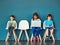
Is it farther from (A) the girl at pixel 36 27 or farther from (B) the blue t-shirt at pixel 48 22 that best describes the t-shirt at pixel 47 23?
(A) the girl at pixel 36 27

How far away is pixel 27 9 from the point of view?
742 centimetres

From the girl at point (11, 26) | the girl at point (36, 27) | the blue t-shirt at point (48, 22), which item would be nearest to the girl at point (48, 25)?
the blue t-shirt at point (48, 22)

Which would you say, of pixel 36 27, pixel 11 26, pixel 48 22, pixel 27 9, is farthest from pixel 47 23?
pixel 11 26

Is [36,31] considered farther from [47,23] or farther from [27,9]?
[27,9]

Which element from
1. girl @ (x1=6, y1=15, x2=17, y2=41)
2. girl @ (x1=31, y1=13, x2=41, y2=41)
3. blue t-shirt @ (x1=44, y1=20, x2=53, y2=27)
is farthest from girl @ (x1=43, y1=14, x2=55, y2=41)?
girl @ (x1=6, y1=15, x2=17, y2=41)

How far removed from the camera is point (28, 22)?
24.0 feet

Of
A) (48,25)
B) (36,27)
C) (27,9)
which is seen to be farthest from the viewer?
(27,9)

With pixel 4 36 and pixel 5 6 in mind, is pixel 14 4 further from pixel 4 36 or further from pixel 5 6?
pixel 4 36

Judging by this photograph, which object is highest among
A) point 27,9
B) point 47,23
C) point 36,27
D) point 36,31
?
point 27,9

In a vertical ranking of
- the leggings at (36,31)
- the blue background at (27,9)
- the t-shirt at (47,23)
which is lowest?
the leggings at (36,31)

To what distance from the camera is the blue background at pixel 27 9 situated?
7387mm

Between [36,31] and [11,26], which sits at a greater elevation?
[11,26]

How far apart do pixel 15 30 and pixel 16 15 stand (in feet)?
1.74

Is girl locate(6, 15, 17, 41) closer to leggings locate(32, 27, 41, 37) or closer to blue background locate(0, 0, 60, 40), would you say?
blue background locate(0, 0, 60, 40)
